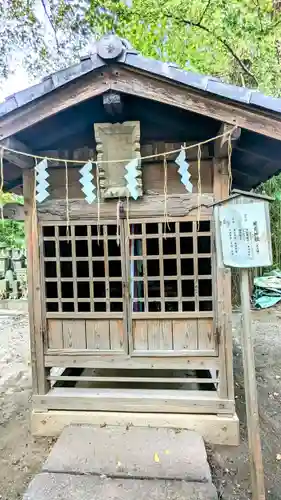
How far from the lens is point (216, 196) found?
10.3 feet

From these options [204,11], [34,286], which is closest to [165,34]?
[204,11]

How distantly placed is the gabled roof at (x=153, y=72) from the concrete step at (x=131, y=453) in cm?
289

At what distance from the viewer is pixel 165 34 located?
8703mm

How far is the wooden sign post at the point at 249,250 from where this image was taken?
223 centimetres

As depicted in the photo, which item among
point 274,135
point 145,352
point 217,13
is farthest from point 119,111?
point 217,13

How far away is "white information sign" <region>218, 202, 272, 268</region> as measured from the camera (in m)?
2.23

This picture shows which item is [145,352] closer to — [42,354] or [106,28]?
[42,354]

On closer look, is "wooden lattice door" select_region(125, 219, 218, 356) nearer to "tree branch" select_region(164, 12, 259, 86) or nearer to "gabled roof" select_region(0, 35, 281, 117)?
"gabled roof" select_region(0, 35, 281, 117)

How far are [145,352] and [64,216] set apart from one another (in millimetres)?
1598

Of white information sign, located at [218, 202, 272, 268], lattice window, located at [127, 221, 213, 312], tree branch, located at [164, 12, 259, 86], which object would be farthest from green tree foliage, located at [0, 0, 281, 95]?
white information sign, located at [218, 202, 272, 268]

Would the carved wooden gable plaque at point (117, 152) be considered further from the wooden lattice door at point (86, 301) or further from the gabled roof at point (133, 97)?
the wooden lattice door at point (86, 301)

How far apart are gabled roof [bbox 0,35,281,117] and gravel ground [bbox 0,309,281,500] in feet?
9.88

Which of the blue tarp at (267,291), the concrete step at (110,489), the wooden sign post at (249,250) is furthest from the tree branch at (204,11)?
the concrete step at (110,489)

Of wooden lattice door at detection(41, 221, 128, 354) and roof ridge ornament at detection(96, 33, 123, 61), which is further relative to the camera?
wooden lattice door at detection(41, 221, 128, 354)
